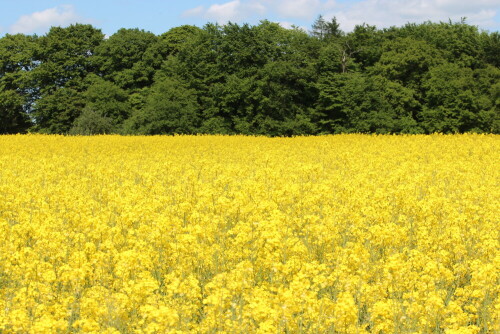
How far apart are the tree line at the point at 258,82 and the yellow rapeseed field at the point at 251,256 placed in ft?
118

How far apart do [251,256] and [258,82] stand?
148 ft

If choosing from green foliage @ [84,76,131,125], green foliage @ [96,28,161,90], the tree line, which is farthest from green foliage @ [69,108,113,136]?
green foliage @ [96,28,161,90]

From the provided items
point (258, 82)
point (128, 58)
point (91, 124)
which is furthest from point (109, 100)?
point (258, 82)

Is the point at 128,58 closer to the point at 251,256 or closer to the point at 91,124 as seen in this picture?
the point at 91,124

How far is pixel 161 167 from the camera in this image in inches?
679

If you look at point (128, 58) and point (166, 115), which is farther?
point (128, 58)

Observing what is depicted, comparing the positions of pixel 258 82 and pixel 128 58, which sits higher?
pixel 128 58

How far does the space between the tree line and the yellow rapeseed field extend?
3601 centimetres

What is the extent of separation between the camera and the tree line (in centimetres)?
5162

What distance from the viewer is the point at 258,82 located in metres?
51.8

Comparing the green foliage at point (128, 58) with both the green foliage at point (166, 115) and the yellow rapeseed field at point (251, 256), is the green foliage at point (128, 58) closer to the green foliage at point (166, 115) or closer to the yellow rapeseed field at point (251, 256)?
the green foliage at point (166, 115)

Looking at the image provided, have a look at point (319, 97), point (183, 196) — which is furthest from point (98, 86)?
point (183, 196)

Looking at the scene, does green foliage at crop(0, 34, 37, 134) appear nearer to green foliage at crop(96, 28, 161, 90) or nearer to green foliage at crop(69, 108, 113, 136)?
green foliage at crop(96, 28, 161, 90)

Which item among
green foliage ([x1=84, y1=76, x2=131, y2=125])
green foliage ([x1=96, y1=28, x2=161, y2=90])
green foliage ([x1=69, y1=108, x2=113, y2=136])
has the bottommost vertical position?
green foliage ([x1=69, y1=108, x2=113, y2=136])
